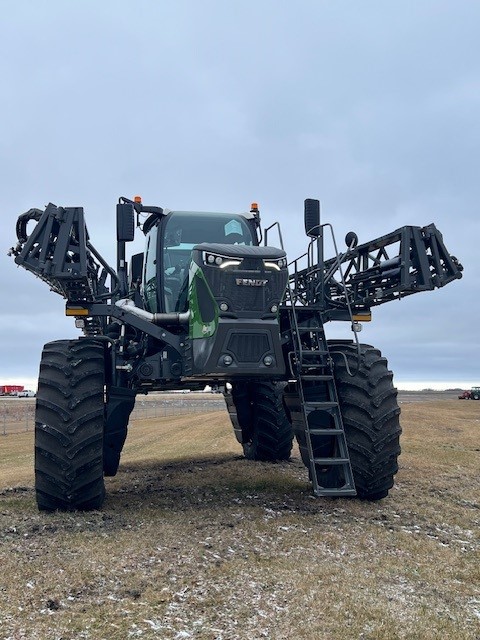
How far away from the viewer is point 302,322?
8.42 m

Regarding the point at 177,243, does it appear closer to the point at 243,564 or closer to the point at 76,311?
the point at 76,311

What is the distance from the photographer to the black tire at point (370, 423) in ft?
24.3

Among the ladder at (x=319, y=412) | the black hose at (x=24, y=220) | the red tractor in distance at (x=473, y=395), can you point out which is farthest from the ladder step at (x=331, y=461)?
the red tractor in distance at (x=473, y=395)

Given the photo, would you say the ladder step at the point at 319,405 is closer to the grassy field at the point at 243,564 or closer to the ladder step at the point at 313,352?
the ladder step at the point at 313,352

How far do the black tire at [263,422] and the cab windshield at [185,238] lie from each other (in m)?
3.01

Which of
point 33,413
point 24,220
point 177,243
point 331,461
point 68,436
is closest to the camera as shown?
point 68,436

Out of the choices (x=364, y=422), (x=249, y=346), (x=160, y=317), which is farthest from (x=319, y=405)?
(x=160, y=317)

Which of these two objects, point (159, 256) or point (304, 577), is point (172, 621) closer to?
point (304, 577)

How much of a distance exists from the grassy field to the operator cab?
8.87ft

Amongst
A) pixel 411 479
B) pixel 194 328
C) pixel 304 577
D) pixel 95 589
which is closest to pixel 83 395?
pixel 194 328

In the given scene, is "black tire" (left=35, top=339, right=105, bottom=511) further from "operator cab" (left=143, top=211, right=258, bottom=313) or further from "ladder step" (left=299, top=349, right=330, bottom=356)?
"ladder step" (left=299, top=349, right=330, bottom=356)

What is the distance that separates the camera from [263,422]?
11242 millimetres

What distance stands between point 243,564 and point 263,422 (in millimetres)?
6078

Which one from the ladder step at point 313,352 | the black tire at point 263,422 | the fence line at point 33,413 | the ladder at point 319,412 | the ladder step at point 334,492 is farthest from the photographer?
the fence line at point 33,413
